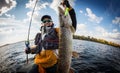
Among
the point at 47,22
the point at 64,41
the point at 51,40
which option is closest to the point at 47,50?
the point at 51,40

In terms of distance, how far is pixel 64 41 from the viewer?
2.76 meters

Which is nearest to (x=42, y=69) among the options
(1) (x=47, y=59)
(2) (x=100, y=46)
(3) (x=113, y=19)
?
(1) (x=47, y=59)

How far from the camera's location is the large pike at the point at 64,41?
2662 mm

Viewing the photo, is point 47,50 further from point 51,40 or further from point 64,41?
point 64,41

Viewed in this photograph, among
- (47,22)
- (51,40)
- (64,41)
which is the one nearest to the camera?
(64,41)

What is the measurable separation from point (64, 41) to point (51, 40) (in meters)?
1.09

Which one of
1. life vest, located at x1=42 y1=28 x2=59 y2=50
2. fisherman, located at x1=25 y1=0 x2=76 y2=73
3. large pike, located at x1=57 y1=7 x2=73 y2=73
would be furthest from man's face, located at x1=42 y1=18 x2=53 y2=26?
large pike, located at x1=57 y1=7 x2=73 y2=73

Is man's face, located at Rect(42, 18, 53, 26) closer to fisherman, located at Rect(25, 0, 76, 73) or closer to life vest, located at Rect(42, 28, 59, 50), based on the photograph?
fisherman, located at Rect(25, 0, 76, 73)

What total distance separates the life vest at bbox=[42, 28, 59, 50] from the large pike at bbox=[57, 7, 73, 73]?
0.94 metres

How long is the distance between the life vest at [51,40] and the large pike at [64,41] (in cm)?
94

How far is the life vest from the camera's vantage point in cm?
383

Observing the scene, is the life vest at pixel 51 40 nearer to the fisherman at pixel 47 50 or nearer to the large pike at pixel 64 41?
the fisherman at pixel 47 50

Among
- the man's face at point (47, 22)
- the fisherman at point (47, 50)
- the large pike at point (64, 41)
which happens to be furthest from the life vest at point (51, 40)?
the large pike at point (64, 41)

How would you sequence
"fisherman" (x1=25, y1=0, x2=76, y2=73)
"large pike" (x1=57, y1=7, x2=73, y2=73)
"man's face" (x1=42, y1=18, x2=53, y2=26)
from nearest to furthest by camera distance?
"large pike" (x1=57, y1=7, x2=73, y2=73) → "fisherman" (x1=25, y1=0, x2=76, y2=73) → "man's face" (x1=42, y1=18, x2=53, y2=26)
